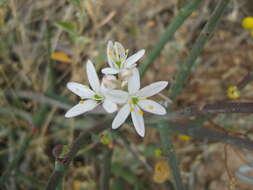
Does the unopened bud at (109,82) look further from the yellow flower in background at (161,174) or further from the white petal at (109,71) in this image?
the yellow flower in background at (161,174)

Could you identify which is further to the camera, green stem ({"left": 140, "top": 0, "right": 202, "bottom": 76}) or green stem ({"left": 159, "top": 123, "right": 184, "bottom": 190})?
green stem ({"left": 140, "top": 0, "right": 202, "bottom": 76})

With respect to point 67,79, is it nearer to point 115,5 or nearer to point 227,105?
point 115,5

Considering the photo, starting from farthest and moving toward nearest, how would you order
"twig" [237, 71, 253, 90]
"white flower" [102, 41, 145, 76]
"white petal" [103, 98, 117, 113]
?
"twig" [237, 71, 253, 90]
"white flower" [102, 41, 145, 76]
"white petal" [103, 98, 117, 113]

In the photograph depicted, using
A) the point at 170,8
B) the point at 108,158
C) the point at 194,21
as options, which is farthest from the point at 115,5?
the point at 108,158

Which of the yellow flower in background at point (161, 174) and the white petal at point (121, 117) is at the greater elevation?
the white petal at point (121, 117)

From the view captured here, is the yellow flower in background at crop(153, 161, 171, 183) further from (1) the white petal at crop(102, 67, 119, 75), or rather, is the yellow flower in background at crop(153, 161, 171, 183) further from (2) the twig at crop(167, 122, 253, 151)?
(1) the white petal at crop(102, 67, 119, 75)

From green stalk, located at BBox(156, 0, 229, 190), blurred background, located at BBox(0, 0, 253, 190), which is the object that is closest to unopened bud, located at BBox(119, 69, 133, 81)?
green stalk, located at BBox(156, 0, 229, 190)

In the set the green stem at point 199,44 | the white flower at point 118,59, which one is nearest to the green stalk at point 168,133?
the green stem at point 199,44
